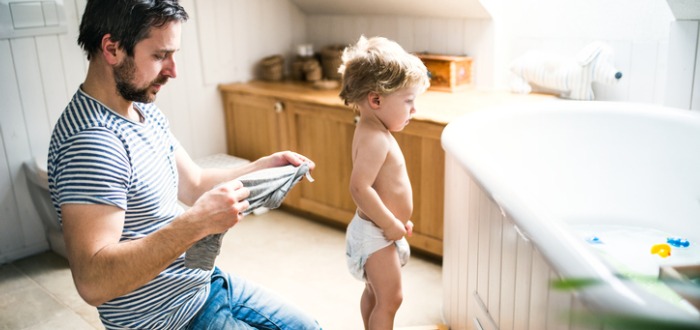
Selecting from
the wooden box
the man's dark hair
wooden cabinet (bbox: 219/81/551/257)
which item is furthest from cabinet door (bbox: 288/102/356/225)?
the man's dark hair

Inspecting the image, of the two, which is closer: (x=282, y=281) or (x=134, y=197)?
(x=134, y=197)

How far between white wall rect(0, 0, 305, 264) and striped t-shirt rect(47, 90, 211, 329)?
1684 mm

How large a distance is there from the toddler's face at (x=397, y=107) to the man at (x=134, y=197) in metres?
0.58

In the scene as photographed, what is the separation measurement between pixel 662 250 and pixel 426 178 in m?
0.93

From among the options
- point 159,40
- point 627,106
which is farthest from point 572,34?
point 159,40

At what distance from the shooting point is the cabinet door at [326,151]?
2.95 m

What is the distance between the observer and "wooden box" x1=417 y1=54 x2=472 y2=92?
297 centimetres

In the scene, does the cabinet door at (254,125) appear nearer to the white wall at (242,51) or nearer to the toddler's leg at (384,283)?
the white wall at (242,51)

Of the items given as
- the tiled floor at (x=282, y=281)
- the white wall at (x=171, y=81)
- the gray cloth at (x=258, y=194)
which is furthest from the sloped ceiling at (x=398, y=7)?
the gray cloth at (x=258, y=194)

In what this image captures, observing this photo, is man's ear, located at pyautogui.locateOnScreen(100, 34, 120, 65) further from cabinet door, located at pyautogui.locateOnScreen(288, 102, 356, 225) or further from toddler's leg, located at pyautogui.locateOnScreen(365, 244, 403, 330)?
cabinet door, located at pyautogui.locateOnScreen(288, 102, 356, 225)

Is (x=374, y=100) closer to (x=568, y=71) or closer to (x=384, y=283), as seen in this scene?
(x=384, y=283)

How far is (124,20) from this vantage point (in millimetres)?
1202

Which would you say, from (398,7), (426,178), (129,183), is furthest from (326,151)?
(129,183)

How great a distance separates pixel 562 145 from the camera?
231 cm
